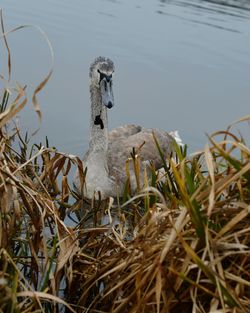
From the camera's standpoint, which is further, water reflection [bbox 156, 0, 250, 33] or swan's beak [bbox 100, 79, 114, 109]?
water reflection [bbox 156, 0, 250, 33]

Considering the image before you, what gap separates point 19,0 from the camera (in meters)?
15.1

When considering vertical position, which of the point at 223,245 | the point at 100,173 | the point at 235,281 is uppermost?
the point at 223,245

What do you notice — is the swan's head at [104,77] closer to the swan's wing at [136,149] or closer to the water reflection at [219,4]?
the swan's wing at [136,149]

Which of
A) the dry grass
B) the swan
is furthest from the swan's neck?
the dry grass

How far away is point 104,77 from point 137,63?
4.26 metres

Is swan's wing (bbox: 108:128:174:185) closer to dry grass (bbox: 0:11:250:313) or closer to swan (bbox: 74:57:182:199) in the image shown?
swan (bbox: 74:57:182:199)

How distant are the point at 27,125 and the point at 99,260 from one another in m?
4.50

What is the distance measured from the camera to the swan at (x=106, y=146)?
6755mm

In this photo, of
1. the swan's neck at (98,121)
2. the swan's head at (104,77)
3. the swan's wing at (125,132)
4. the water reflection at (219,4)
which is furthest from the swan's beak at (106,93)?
the water reflection at (219,4)

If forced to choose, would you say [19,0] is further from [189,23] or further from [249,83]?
[249,83]

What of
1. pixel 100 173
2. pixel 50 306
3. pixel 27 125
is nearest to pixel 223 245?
pixel 50 306

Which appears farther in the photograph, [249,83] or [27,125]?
[249,83]

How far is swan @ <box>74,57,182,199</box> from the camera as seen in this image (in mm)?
6755

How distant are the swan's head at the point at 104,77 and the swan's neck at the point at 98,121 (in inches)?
4.4
